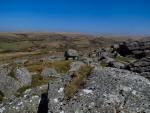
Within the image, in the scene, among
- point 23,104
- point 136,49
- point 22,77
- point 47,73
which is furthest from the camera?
point 136,49

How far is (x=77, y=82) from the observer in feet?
53.9

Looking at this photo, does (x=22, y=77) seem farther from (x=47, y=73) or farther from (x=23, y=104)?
(x=23, y=104)

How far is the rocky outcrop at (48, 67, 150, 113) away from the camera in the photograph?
14.2 m

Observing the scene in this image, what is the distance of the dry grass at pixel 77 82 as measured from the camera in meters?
15.6

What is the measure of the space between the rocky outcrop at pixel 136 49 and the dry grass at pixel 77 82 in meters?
102

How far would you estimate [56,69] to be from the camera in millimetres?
43688

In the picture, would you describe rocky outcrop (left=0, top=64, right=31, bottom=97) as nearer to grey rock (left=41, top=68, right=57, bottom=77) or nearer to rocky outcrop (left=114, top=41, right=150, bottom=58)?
grey rock (left=41, top=68, right=57, bottom=77)

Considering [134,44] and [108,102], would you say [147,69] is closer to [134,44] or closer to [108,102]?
[108,102]

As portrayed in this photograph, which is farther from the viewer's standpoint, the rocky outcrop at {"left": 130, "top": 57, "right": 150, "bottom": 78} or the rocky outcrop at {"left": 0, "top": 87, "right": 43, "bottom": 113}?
the rocky outcrop at {"left": 130, "top": 57, "right": 150, "bottom": 78}

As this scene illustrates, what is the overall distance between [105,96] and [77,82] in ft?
7.52

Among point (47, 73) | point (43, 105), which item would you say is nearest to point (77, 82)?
point (43, 105)

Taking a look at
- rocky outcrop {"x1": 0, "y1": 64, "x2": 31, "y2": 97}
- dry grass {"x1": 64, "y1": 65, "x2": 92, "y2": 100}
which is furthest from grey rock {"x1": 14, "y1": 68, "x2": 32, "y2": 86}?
dry grass {"x1": 64, "y1": 65, "x2": 92, "y2": 100}

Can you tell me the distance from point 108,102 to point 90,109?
3.18ft

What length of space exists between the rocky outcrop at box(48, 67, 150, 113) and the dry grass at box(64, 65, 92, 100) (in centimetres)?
28
